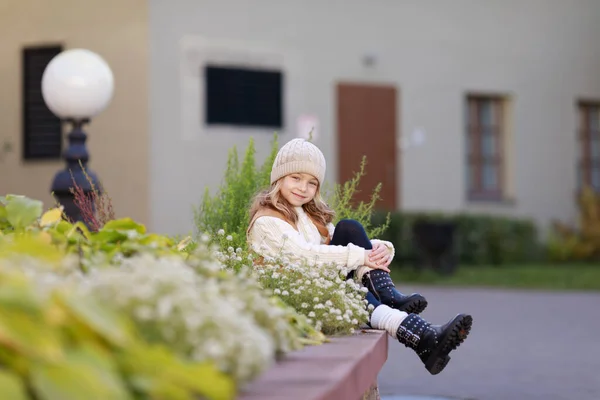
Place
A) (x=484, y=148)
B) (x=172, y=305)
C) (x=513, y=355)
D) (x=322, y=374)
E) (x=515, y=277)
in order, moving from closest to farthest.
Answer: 1. (x=172, y=305)
2. (x=322, y=374)
3. (x=513, y=355)
4. (x=515, y=277)
5. (x=484, y=148)

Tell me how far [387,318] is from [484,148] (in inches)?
594

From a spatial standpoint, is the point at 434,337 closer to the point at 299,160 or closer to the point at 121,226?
the point at 299,160

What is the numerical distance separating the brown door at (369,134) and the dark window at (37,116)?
155 inches

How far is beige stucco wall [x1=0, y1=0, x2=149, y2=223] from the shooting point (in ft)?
51.3

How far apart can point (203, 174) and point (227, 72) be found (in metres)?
1.42

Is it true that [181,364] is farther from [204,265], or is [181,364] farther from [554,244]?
[554,244]

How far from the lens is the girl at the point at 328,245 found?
4.45 m

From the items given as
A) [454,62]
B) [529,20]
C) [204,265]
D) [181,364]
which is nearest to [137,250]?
[204,265]

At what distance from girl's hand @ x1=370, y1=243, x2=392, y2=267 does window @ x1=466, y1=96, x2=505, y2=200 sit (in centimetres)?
1437

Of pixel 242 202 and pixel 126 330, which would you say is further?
pixel 242 202

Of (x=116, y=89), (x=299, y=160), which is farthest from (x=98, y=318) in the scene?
(x=116, y=89)

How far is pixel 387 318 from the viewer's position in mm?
4461

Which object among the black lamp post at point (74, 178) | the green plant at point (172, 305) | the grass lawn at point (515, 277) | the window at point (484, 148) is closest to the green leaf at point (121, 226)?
the green plant at point (172, 305)

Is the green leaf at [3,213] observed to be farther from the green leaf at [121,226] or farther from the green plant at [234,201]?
the green plant at [234,201]
